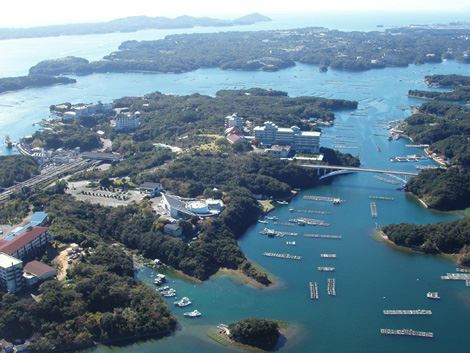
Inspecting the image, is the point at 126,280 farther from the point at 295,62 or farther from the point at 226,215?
the point at 295,62

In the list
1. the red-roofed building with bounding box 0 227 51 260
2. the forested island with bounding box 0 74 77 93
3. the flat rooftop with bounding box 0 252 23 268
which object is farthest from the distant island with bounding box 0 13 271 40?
the flat rooftop with bounding box 0 252 23 268

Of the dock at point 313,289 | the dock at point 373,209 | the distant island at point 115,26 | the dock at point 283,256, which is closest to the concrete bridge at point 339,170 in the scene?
the dock at point 373,209

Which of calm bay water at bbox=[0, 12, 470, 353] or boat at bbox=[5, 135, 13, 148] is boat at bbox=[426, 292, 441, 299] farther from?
boat at bbox=[5, 135, 13, 148]

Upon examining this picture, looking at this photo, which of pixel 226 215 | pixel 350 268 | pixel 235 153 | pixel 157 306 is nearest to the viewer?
pixel 157 306

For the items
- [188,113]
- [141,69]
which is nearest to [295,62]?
[141,69]

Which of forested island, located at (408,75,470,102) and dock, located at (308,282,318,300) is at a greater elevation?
forested island, located at (408,75,470,102)

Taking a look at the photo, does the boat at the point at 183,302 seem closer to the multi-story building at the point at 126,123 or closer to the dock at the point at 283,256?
the dock at the point at 283,256

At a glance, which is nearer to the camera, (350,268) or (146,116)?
(350,268)
